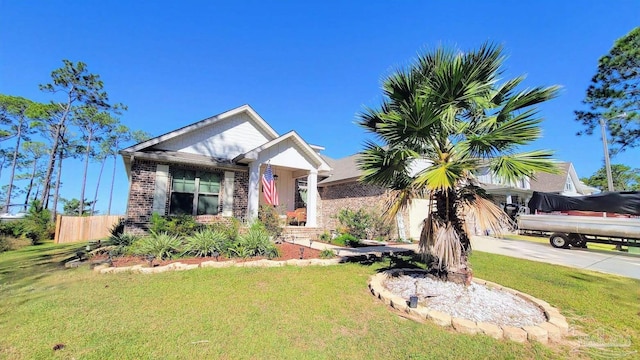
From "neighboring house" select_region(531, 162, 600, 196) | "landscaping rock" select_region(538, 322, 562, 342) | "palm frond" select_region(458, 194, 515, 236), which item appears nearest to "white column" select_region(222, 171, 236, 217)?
"palm frond" select_region(458, 194, 515, 236)

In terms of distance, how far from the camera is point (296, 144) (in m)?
13.2

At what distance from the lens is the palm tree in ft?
16.6

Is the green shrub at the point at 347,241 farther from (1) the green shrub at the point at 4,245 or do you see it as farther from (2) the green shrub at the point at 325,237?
(1) the green shrub at the point at 4,245

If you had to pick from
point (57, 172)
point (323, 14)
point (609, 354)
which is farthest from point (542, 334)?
point (57, 172)

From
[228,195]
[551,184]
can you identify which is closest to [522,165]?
[228,195]

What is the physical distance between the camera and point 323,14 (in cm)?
1299

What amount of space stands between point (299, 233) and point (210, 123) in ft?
21.7

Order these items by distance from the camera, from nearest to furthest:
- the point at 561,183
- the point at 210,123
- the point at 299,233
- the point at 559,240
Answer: the point at 210,123
the point at 299,233
the point at 559,240
the point at 561,183

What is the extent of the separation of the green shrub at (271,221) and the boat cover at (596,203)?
15921 mm

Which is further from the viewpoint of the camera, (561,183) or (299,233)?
(561,183)

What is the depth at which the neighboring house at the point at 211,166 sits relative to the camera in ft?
34.4

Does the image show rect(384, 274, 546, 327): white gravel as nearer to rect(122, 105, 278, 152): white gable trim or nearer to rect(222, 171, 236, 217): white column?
rect(222, 171, 236, 217): white column

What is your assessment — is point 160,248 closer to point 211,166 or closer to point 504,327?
point 211,166

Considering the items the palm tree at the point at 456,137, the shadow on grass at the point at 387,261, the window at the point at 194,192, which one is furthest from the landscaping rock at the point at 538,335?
the window at the point at 194,192
